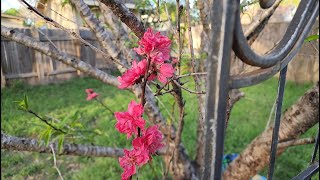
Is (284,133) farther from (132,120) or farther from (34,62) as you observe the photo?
(34,62)

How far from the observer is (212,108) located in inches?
19.2

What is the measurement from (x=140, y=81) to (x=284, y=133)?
3.19 feet

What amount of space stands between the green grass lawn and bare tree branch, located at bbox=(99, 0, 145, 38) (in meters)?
0.73

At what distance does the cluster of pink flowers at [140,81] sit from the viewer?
2.37 feet

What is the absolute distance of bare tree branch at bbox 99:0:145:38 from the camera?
0.77 m

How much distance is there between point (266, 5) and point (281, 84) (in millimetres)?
225

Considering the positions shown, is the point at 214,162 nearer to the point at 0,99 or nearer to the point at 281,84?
the point at 281,84

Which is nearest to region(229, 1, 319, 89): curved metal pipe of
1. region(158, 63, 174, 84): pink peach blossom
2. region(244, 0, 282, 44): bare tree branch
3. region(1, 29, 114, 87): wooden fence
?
region(158, 63, 174, 84): pink peach blossom

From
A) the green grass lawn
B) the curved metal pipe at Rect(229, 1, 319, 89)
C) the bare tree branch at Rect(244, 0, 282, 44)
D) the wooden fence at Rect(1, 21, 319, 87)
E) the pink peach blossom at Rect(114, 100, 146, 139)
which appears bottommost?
the green grass lawn

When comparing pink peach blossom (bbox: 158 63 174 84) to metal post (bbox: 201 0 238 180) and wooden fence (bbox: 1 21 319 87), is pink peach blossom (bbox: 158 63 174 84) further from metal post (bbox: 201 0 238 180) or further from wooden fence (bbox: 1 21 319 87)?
wooden fence (bbox: 1 21 319 87)

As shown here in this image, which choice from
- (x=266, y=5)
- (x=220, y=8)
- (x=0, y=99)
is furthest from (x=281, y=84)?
(x=0, y=99)

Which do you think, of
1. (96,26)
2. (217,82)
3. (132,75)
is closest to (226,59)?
(217,82)

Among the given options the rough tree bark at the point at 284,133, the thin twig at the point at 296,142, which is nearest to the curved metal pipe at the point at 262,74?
the rough tree bark at the point at 284,133

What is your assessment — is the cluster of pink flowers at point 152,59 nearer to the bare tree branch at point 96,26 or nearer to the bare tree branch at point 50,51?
the bare tree branch at point 96,26
